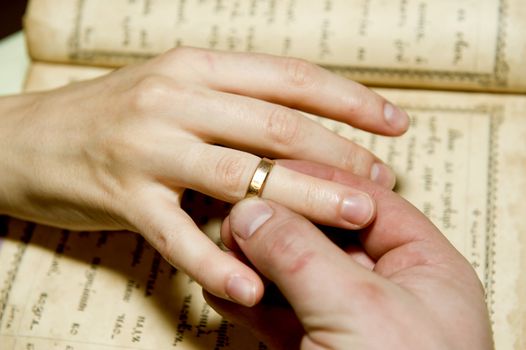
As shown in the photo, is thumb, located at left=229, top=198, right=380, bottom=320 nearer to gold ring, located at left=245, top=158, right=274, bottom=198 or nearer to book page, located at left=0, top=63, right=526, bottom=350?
gold ring, located at left=245, top=158, right=274, bottom=198

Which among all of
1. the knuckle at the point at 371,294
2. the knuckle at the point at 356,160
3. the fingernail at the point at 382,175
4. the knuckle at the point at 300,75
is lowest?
the fingernail at the point at 382,175

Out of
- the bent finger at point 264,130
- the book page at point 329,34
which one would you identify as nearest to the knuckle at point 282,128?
the bent finger at point 264,130

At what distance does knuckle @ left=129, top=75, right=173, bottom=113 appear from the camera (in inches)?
28.4

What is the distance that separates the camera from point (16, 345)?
77 centimetres

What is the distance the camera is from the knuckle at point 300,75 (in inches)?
29.8

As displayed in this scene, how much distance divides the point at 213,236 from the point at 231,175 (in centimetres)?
16

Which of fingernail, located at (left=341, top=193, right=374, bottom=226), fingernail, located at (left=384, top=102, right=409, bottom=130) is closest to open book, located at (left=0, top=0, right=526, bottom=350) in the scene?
fingernail, located at (left=384, top=102, right=409, bottom=130)

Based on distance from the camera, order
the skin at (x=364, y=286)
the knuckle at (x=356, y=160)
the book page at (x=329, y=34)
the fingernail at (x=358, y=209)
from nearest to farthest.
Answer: the skin at (x=364, y=286) → the fingernail at (x=358, y=209) → the knuckle at (x=356, y=160) → the book page at (x=329, y=34)

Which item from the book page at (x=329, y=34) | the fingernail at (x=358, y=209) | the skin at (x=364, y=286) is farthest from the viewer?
the book page at (x=329, y=34)

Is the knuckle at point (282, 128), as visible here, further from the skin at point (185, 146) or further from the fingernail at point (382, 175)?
the fingernail at point (382, 175)

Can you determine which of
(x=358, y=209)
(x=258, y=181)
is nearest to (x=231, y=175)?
(x=258, y=181)

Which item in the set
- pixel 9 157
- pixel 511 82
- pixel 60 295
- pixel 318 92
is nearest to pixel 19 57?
pixel 9 157

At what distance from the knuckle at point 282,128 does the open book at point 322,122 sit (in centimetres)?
16

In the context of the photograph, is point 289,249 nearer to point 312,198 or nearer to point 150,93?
point 312,198
